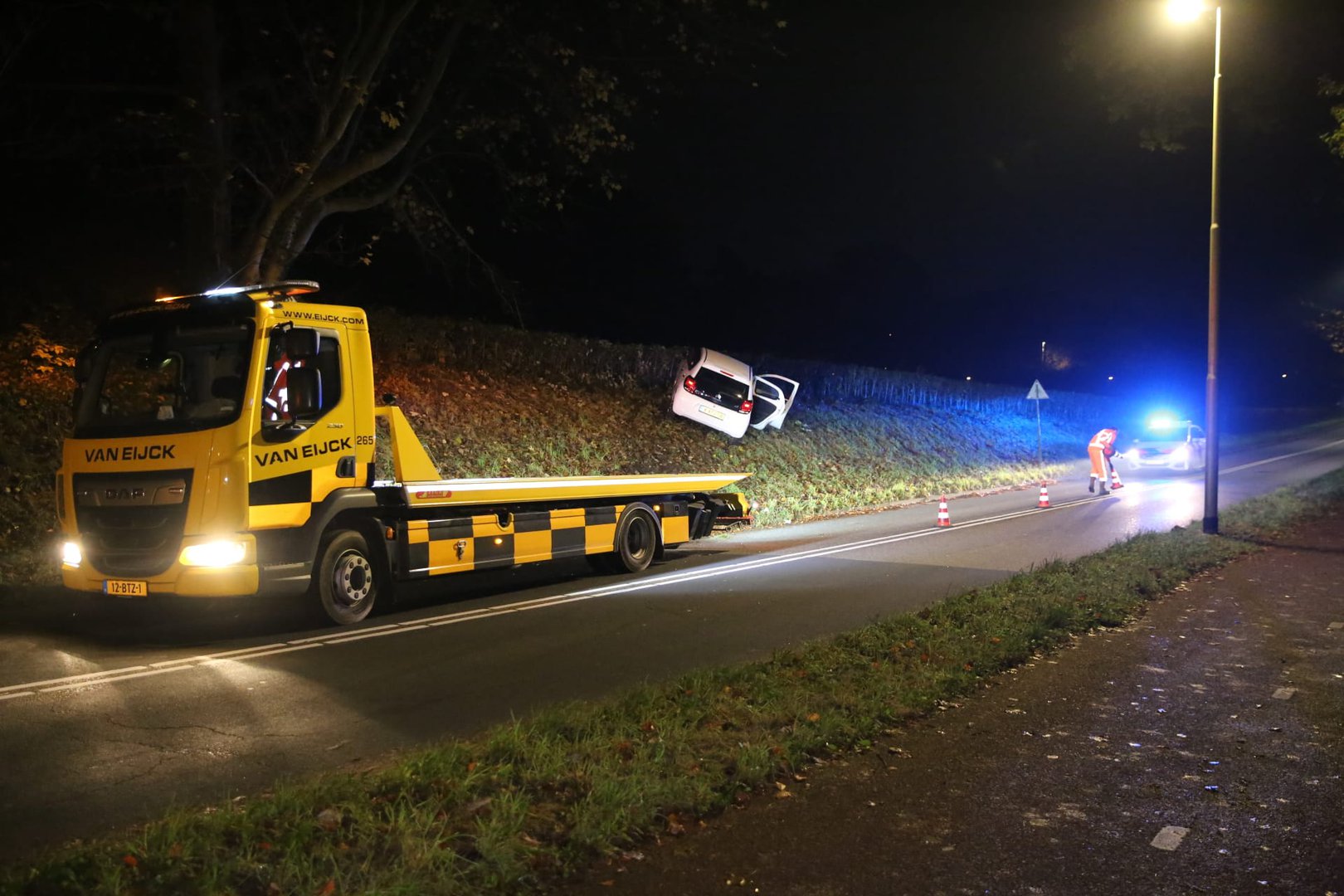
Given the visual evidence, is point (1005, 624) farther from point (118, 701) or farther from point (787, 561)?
point (118, 701)

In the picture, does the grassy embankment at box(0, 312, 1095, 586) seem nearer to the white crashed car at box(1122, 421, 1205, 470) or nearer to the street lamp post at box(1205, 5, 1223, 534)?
the white crashed car at box(1122, 421, 1205, 470)

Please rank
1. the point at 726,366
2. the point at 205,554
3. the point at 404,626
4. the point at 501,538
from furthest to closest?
the point at 726,366 < the point at 501,538 < the point at 404,626 < the point at 205,554

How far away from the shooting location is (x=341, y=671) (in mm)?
7758

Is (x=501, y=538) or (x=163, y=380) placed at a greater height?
(x=163, y=380)

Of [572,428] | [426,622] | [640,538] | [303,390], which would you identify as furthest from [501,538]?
[572,428]

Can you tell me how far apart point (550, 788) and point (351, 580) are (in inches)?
208

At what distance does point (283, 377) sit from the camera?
893 centimetres

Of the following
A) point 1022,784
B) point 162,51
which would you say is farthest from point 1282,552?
point 162,51

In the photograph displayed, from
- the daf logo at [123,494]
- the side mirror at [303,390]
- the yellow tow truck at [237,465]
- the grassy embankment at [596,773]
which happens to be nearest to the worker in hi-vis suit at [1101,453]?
the grassy embankment at [596,773]

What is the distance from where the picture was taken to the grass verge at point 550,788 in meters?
3.96

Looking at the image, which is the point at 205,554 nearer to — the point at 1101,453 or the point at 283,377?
the point at 283,377

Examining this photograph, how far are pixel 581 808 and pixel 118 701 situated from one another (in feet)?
12.8

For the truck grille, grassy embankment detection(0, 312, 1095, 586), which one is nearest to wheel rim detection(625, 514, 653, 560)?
grassy embankment detection(0, 312, 1095, 586)

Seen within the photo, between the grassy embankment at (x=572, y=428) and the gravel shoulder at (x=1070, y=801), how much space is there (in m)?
10.2
